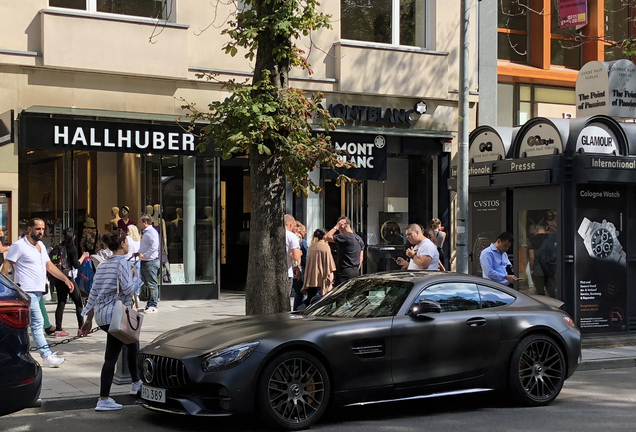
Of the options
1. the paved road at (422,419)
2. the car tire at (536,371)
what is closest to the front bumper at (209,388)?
the paved road at (422,419)

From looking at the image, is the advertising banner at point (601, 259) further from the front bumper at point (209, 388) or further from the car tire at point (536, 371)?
the front bumper at point (209, 388)

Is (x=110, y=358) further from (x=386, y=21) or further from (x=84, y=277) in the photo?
(x=386, y=21)

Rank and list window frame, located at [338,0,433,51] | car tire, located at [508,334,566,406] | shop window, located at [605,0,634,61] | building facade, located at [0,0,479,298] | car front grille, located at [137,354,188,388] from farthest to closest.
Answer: shop window, located at [605,0,634,61]
window frame, located at [338,0,433,51]
building facade, located at [0,0,479,298]
car tire, located at [508,334,566,406]
car front grille, located at [137,354,188,388]

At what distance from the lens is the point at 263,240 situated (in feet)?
34.9

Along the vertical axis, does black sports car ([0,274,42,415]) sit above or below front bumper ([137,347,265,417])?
above

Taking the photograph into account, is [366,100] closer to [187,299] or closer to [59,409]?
[187,299]

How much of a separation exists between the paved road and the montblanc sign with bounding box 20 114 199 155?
8367 mm

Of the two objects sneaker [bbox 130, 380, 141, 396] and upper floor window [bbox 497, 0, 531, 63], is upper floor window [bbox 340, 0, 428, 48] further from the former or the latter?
sneaker [bbox 130, 380, 141, 396]

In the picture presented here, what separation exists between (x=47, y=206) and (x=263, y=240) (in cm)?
803

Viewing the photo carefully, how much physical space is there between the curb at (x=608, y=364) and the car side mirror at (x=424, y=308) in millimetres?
4096

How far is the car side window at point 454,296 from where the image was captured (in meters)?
8.29

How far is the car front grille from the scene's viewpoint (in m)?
7.24

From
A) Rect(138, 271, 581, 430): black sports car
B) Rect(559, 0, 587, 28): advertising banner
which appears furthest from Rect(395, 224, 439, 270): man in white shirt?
Rect(559, 0, 587, 28): advertising banner

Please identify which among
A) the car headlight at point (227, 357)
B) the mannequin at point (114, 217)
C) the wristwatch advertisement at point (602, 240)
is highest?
the mannequin at point (114, 217)
